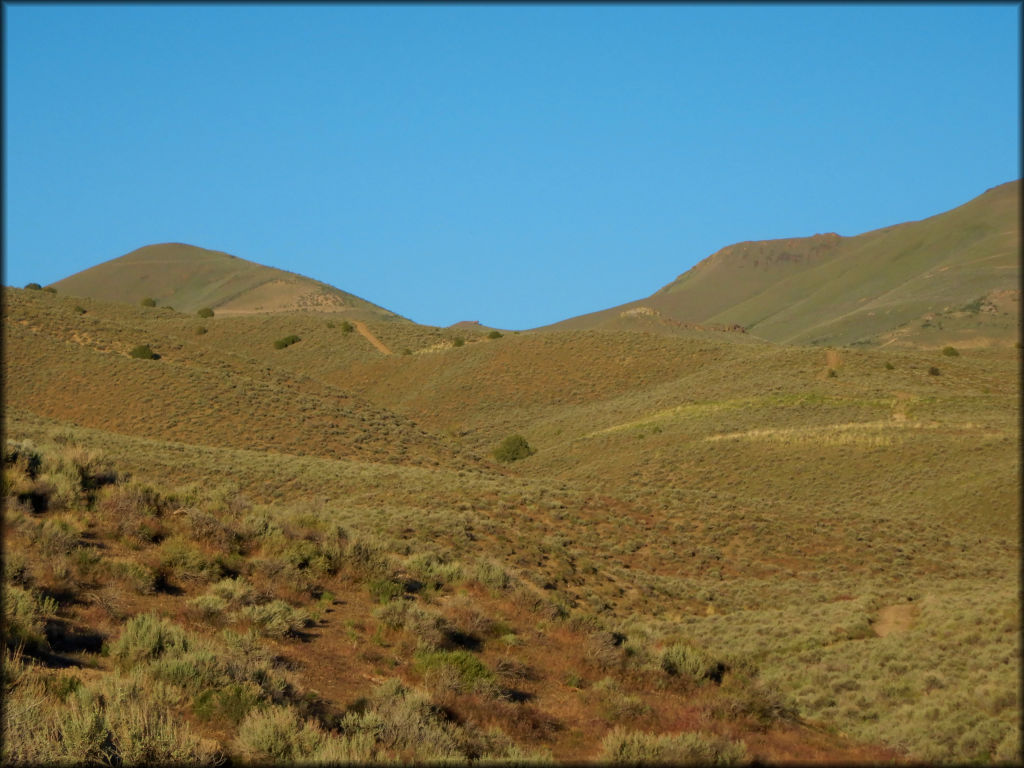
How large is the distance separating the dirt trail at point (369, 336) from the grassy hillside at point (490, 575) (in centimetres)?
3089

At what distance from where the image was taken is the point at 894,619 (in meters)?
21.1

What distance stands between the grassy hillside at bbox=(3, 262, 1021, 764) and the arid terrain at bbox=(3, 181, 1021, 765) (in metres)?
0.06

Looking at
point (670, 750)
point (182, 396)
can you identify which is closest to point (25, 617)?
point (670, 750)

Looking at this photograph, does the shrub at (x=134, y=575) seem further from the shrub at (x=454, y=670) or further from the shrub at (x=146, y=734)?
the shrub at (x=146, y=734)

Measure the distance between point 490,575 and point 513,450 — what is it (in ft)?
128

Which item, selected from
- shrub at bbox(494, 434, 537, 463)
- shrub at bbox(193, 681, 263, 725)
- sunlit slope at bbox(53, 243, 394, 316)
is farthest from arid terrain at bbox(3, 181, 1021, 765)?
sunlit slope at bbox(53, 243, 394, 316)

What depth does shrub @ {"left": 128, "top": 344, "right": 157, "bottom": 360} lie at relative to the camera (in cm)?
5088

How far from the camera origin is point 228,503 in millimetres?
16141

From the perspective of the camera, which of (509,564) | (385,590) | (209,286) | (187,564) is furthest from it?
(209,286)

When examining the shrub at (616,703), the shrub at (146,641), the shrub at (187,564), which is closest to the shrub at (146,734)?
the shrub at (146,641)

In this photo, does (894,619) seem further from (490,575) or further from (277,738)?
(277,738)

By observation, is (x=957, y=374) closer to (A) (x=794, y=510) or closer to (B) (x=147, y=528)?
(A) (x=794, y=510)

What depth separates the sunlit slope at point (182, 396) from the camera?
135 ft

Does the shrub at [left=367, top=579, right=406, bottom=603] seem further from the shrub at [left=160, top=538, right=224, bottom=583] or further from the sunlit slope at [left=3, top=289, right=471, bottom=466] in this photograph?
the sunlit slope at [left=3, top=289, right=471, bottom=466]
